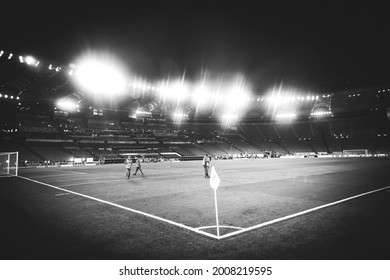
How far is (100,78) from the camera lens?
3891 centimetres

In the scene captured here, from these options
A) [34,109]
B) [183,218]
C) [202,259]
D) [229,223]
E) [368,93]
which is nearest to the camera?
[202,259]

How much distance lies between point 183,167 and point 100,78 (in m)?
21.3

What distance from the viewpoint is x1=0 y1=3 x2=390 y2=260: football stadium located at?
17.4ft

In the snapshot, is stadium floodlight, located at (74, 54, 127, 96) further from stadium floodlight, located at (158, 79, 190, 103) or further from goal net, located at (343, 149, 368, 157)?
goal net, located at (343, 149, 368, 157)

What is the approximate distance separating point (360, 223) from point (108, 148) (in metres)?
52.5

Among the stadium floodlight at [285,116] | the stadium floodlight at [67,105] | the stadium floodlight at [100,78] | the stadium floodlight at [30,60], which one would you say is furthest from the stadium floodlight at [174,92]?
the stadium floodlight at [285,116]

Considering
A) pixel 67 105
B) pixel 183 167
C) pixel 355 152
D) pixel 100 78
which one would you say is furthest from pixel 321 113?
pixel 67 105

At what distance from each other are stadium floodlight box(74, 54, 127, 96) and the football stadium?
330 mm

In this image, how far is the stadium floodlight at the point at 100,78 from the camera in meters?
31.6

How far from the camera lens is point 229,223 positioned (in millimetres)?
6648

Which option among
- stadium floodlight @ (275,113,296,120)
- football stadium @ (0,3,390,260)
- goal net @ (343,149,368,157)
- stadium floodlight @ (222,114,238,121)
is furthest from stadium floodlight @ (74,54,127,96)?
goal net @ (343,149,368,157)
